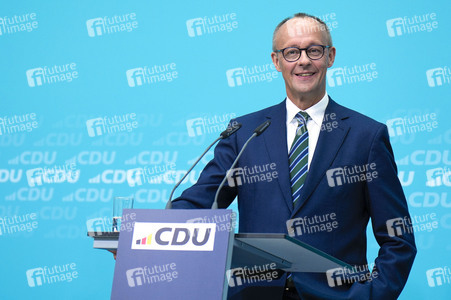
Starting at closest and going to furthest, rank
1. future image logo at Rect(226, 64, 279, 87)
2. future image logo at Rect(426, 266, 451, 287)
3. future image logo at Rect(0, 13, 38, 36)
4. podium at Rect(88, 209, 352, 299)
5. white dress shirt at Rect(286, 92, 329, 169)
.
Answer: podium at Rect(88, 209, 352, 299) < white dress shirt at Rect(286, 92, 329, 169) < future image logo at Rect(426, 266, 451, 287) < future image logo at Rect(226, 64, 279, 87) < future image logo at Rect(0, 13, 38, 36)

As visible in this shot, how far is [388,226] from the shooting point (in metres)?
1.98

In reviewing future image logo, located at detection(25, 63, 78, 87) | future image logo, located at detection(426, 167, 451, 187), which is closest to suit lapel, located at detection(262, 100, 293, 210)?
future image logo, located at detection(426, 167, 451, 187)

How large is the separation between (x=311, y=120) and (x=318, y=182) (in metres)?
0.29

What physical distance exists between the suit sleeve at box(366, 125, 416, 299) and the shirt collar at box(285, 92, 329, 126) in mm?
237

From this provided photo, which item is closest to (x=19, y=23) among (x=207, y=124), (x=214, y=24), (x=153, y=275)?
(x=214, y=24)

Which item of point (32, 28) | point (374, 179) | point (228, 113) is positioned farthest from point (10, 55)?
point (374, 179)

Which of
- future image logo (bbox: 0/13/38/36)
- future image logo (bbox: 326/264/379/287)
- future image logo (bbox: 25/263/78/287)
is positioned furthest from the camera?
future image logo (bbox: 0/13/38/36)

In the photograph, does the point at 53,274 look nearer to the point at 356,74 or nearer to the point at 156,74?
the point at 156,74

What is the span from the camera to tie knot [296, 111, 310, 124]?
2161 mm

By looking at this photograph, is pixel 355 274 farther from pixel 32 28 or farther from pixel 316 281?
pixel 32 28

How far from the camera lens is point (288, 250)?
4.86ft

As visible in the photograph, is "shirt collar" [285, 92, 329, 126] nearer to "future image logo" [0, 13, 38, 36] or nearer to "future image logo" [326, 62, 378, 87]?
"future image logo" [326, 62, 378, 87]

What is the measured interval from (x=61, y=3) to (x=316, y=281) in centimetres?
283

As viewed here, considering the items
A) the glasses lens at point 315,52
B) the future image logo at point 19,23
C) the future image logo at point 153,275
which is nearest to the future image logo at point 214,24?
the future image logo at point 19,23
